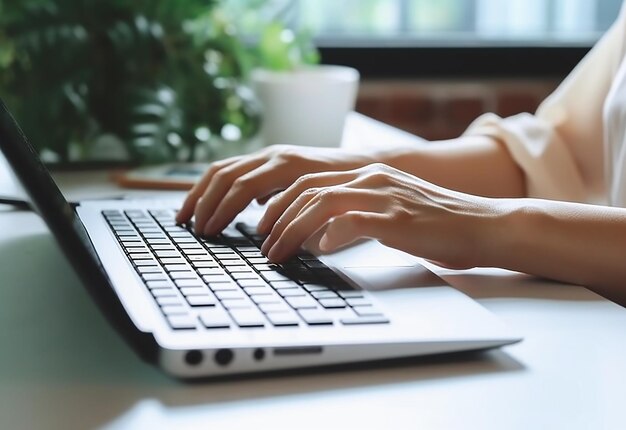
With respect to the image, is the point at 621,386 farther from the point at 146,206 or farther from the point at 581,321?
the point at 146,206

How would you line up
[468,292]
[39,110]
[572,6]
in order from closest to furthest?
[468,292] → [39,110] → [572,6]

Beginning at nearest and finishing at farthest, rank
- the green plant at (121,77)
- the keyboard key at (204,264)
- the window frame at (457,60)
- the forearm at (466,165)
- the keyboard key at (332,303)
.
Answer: the keyboard key at (332,303), the keyboard key at (204,264), the forearm at (466,165), the green plant at (121,77), the window frame at (457,60)

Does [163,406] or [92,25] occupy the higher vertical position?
[92,25]

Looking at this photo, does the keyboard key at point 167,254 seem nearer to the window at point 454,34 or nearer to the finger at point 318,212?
the finger at point 318,212

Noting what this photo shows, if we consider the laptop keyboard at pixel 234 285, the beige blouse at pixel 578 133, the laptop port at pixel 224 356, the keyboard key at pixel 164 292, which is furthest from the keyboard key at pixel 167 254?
the beige blouse at pixel 578 133

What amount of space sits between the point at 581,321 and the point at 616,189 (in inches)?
16.8

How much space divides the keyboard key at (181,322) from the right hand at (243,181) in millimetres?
273

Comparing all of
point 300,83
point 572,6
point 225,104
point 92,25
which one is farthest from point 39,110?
point 572,6

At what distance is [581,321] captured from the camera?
26.5 inches

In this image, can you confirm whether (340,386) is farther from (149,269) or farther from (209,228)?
(209,228)

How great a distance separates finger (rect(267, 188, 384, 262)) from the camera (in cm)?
72

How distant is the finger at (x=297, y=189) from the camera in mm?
782

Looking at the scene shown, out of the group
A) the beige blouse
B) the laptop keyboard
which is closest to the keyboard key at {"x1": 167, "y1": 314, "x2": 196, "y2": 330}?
the laptop keyboard

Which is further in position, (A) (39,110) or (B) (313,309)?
(A) (39,110)
